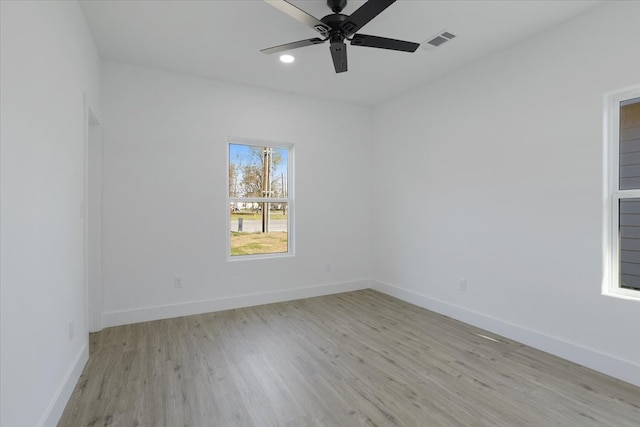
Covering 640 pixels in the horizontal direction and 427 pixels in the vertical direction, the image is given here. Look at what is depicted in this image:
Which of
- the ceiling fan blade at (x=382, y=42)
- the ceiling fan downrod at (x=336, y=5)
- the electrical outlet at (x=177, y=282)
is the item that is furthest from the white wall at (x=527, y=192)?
the electrical outlet at (x=177, y=282)

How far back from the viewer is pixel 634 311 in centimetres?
233

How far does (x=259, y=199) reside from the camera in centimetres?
436

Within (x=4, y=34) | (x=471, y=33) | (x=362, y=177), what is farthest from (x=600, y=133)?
(x=4, y=34)

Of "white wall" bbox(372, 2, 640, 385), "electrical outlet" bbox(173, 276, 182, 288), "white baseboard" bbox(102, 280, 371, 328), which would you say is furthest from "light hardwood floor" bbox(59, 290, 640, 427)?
"electrical outlet" bbox(173, 276, 182, 288)

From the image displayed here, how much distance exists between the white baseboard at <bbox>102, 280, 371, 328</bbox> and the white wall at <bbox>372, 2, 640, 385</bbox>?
108 centimetres

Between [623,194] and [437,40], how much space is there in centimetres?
200

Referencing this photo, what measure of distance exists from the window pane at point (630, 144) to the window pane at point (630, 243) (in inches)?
6.2

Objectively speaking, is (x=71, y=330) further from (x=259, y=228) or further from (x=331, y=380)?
(x=259, y=228)

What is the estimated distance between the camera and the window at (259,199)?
420 centimetres

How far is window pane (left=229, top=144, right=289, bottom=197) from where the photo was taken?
4.21m

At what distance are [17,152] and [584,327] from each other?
3.94 meters

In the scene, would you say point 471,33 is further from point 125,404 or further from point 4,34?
point 125,404

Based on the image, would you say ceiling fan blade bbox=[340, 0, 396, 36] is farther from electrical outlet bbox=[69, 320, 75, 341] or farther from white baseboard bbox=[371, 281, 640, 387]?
white baseboard bbox=[371, 281, 640, 387]

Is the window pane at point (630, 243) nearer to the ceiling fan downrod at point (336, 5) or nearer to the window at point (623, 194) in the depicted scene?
the window at point (623, 194)
